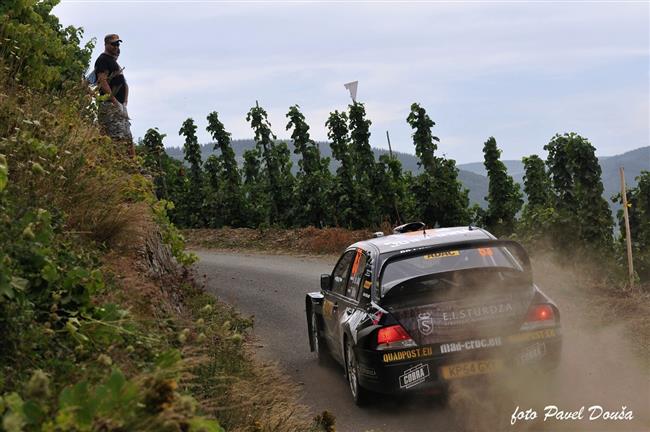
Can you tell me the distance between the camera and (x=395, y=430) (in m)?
7.43

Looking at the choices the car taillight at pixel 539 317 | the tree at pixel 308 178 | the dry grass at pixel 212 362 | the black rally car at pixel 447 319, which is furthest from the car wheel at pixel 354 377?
the tree at pixel 308 178

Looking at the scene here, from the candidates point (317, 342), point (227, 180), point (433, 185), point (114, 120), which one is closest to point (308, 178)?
point (433, 185)

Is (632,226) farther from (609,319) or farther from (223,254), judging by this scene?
(609,319)

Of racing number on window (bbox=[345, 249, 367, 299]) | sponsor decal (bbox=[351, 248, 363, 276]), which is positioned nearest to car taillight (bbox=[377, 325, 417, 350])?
racing number on window (bbox=[345, 249, 367, 299])

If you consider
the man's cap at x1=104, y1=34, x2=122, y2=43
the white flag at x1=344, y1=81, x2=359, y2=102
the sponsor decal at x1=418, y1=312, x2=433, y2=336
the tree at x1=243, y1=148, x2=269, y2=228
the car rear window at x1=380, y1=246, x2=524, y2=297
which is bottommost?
the sponsor decal at x1=418, y1=312, x2=433, y2=336

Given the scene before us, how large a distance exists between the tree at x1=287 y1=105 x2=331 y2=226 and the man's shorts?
65.2 feet

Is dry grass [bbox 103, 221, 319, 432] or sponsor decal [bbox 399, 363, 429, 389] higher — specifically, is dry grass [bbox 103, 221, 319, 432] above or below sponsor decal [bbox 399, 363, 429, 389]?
above

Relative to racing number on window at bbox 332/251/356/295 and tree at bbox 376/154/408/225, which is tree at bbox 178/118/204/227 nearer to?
tree at bbox 376/154/408/225

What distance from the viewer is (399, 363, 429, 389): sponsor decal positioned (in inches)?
293

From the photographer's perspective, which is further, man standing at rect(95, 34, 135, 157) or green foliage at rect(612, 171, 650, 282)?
green foliage at rect(612, 171, 650, 282)

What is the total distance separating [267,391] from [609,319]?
4895 mm

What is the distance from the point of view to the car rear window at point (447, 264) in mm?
7887

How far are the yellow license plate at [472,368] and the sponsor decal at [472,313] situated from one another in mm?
377

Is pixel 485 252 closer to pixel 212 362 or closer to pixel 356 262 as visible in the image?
pixel 356 262
